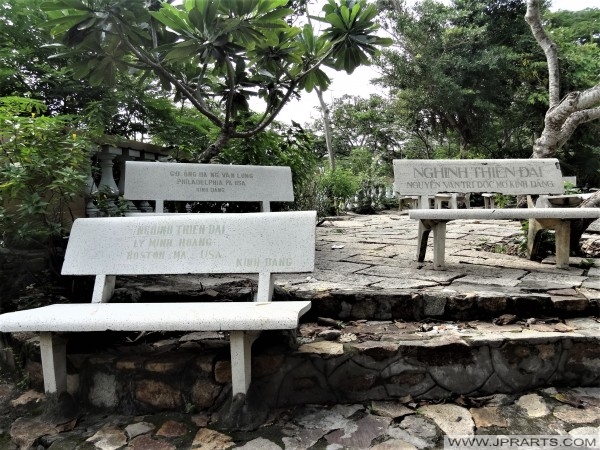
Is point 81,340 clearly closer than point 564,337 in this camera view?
No

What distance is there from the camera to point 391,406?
185 centimetres

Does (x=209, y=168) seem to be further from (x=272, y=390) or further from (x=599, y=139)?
(x=599, y=139)

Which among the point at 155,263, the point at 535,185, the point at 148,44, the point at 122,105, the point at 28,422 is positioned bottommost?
the point at 28,422

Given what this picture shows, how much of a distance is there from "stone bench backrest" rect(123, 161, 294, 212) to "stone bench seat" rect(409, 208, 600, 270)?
1.67 meters

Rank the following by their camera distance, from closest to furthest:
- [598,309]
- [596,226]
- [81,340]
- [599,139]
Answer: [81,340], [598,309], [596,226], [599,139]

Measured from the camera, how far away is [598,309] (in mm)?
2236

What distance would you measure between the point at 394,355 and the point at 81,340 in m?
1.50

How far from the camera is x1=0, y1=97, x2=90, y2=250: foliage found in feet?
7.43

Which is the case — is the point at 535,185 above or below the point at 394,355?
above

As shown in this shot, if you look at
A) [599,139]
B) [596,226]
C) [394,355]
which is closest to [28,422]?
[394,355]

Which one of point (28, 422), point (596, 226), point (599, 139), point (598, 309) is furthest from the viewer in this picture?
point (599, 139)

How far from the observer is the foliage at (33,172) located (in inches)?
89.1

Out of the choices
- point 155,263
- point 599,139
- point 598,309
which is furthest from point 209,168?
point 599,139

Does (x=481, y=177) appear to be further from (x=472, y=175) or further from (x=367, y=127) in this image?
(x=367, y=127)
